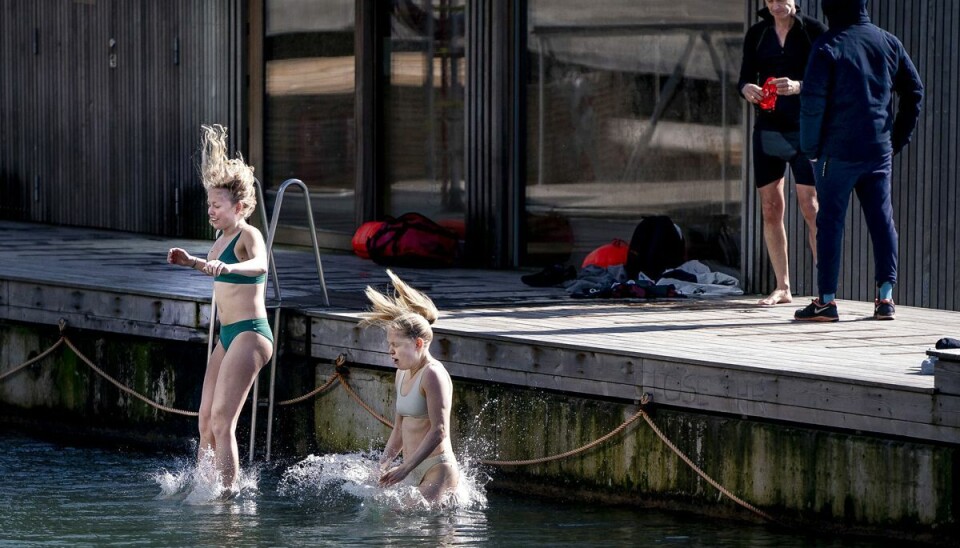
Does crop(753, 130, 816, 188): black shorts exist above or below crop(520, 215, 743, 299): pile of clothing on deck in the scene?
above

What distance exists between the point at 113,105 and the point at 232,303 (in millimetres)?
9513

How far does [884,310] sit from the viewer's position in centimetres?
1002

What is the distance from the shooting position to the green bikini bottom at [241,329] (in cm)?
851

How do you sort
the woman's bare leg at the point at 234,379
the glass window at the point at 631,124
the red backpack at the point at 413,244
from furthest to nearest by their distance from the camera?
the red backpack at the point at 413,244, the glass window at the point at 631,124, the woman's bare leg at the point at 234,379

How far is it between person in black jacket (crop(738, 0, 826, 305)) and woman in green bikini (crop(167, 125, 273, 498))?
11.7 ft

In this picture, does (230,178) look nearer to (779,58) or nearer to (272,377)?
(272,377)

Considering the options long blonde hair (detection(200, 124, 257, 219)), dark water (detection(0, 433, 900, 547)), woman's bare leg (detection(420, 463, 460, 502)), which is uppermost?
long blonde hair (detection(200, 124, 257, 219))

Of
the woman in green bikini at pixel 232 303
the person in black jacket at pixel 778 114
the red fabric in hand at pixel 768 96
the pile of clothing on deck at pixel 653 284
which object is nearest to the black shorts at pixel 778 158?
the person in black jacket at pixel 778 114

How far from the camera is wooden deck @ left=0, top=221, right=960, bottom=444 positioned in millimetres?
7695

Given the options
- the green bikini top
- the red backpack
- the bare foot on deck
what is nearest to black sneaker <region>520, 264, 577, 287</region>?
the red backpack

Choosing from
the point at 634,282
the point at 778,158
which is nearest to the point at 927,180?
the point at 778,158

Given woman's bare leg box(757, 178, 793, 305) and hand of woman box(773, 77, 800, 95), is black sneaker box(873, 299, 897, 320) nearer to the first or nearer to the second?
woman's bare leg box(757, 178, 793, 305)

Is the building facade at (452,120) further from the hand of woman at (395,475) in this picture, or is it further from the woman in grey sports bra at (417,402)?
the hand of woman at (395,475)

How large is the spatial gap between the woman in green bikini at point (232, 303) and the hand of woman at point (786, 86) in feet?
11.3
